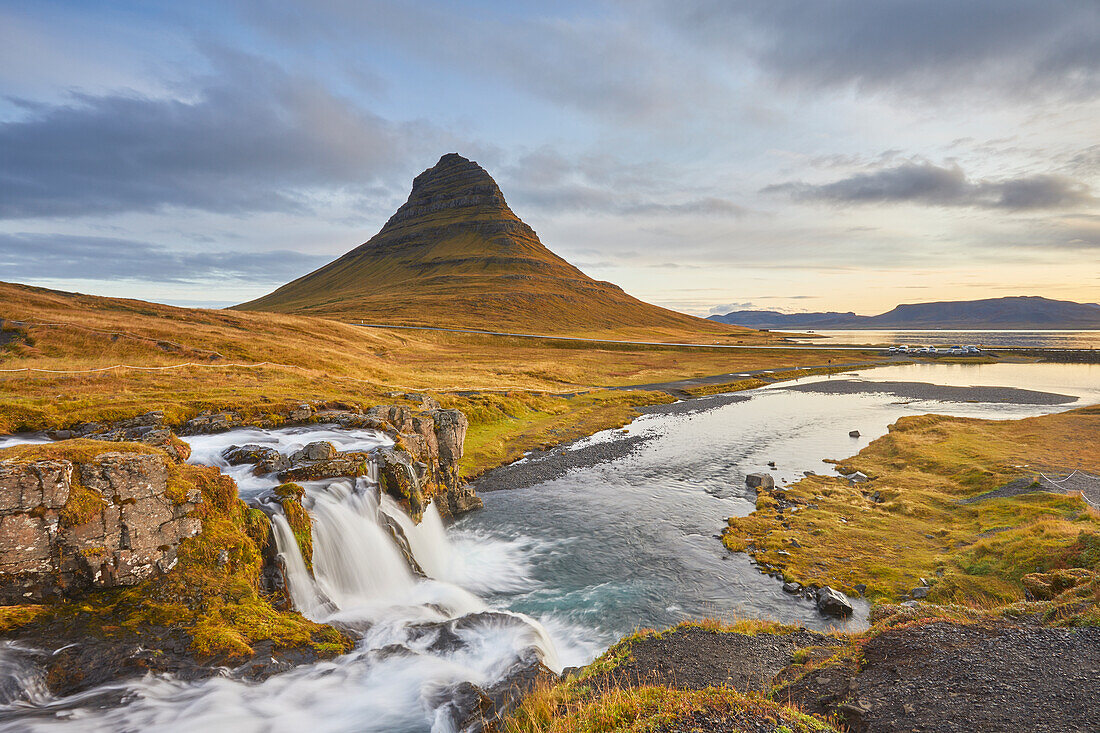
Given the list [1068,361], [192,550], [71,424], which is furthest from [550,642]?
[1068,361]

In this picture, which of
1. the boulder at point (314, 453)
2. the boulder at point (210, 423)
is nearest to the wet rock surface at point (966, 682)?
the boulder at point (314, 453)

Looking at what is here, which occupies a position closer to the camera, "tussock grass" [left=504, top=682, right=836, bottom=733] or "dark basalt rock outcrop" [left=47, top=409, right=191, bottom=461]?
"tussock grass" [left=504, top=682, right=836, bottom=733]

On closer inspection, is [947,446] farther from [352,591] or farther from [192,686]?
[192,686]

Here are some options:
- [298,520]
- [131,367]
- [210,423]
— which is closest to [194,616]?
[298,520]

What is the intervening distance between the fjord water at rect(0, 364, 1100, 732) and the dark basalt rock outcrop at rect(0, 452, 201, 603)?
187cm

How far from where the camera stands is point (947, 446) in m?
37.0

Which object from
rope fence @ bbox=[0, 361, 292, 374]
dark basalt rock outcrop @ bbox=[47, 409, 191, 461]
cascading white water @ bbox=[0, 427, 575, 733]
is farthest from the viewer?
rope fence @ bbox=[0, 361, 292, 374]

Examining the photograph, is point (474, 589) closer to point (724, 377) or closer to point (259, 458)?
point (259, 458)

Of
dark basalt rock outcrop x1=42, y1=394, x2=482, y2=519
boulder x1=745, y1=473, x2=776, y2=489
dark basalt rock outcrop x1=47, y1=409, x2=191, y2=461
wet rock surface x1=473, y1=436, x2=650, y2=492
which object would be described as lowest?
wet rock surface x1=473, y1=436, x2=650, y2=492

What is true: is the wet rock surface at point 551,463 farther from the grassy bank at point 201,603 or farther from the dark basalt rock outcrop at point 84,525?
the dark basalt rock outcrop at point 84,525

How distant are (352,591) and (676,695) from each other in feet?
42.3

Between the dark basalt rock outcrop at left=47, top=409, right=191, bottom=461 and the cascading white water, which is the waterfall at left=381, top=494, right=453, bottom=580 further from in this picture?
the dark basalt rock outcrop at left=47, top=409, right=191, bottom=461

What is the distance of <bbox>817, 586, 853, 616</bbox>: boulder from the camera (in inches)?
664

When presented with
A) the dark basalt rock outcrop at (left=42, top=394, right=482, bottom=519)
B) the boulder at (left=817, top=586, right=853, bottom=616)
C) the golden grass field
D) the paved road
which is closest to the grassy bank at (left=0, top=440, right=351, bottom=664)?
the dark basalt rock outcrop at (left=42, top=394, right=482, bottom=519)
